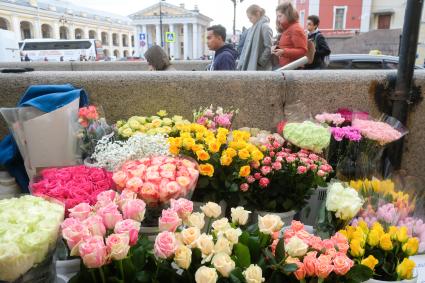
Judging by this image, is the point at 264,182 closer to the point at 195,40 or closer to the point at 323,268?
the point at 323,268

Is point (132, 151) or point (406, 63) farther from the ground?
point (406, 63)

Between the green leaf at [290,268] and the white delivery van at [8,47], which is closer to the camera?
the green leaf at [290,268]

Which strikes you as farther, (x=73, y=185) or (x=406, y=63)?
(x=406, y=63)

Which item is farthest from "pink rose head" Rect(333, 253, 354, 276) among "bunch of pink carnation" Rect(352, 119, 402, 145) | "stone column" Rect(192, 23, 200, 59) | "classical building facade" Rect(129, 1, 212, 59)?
"stone column" Rect(192, 23, 200, 59)

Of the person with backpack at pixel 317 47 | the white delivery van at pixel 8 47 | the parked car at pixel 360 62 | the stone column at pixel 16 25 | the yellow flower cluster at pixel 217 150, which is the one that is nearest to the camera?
the yellow flower cluster at pixel 217 150

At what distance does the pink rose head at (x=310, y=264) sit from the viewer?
1.07 m

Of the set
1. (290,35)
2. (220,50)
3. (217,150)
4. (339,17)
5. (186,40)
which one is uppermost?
(339,17)

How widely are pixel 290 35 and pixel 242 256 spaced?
11.1 feet

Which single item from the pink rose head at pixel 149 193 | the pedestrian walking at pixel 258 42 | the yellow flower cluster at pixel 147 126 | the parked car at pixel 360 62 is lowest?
the pink rose head at pixel 149 193

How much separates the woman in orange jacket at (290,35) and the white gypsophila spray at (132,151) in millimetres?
2477

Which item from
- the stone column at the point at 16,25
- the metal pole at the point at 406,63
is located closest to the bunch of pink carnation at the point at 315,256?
the metal pole at the point at 406,63

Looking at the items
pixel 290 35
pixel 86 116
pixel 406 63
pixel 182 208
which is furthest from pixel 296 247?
pixel 290 35

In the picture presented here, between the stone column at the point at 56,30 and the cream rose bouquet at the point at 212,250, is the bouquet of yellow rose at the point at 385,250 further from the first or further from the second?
the stone column at the point at 56,30

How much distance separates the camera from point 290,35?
4020mm
